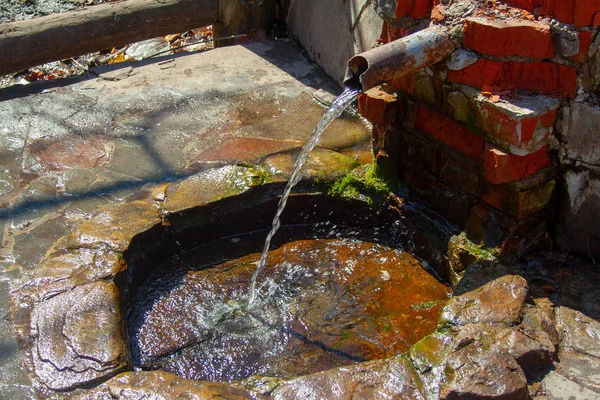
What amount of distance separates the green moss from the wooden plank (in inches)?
92.3

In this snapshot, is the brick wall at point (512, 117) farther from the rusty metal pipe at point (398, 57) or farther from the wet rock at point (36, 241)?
the wet rock at point (36, 241)

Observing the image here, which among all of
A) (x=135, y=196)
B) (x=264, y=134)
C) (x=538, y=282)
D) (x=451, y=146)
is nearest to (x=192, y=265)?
(x=135, y=196)

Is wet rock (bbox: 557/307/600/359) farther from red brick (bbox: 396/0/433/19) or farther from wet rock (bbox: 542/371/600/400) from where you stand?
red brick (bbox: 396/0/433/19)

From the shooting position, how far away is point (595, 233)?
281 cm

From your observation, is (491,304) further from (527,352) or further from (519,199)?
(519,199)

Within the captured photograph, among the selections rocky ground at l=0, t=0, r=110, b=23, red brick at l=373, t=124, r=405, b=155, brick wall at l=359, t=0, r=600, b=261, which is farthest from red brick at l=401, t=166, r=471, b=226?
rocky ground at l=0, t=0, r=110, b=23

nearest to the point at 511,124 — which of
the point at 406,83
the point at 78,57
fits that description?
the point at 406,83

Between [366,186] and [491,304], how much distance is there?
110 centimetres

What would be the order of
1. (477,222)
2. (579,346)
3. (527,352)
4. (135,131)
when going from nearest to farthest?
(527,352) → (579,346) → (477,222) → (135,131)

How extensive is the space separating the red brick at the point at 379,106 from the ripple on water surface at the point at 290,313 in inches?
25.1

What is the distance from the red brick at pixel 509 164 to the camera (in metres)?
2.68

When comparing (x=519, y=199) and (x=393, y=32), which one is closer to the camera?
(x=519, y=199)

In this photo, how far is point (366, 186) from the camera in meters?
3.38

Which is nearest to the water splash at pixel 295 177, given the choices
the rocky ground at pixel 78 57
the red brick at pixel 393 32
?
the red brick at pixel 393 32
